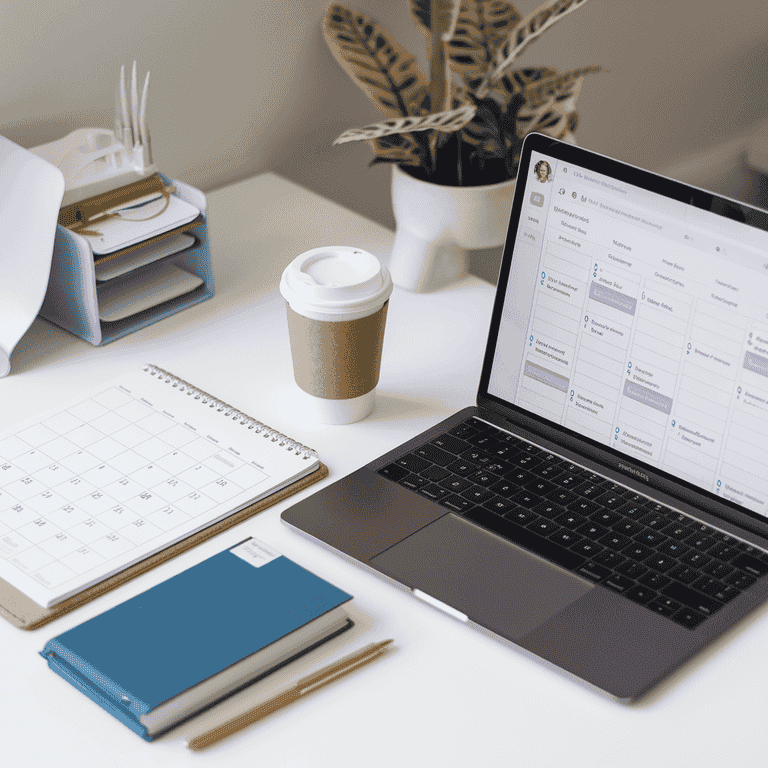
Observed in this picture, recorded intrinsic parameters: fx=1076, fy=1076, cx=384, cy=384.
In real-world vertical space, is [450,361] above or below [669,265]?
below

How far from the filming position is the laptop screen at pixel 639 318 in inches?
33.7

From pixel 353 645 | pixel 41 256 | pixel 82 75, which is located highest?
pixel 82 75

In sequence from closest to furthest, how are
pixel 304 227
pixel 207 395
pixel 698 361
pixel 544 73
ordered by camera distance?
pixel 698 361, pixel 207 395, pixel 544 73, pixel 304 227

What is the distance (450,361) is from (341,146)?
62cm

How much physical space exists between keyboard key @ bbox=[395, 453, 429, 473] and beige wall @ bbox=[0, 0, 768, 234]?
0.65 metres

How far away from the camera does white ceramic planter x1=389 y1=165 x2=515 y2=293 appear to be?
3.98 feet

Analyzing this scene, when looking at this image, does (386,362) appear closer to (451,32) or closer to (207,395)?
(207,395)

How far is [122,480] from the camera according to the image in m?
0.94

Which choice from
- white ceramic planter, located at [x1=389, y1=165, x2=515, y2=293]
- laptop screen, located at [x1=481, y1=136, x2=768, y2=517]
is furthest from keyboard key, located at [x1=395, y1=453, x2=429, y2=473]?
white ceramic planter, located at [x1=389, y1=165, x2=515, y2=293]

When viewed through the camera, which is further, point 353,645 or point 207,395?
point 207,395

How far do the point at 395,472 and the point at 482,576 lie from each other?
15cm

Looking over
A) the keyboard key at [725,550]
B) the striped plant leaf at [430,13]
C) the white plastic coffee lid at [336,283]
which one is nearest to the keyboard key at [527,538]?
the keyboard key at [725,550]

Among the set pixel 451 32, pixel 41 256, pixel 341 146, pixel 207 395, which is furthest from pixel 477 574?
pixel 341 146

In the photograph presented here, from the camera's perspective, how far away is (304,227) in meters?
1.40
